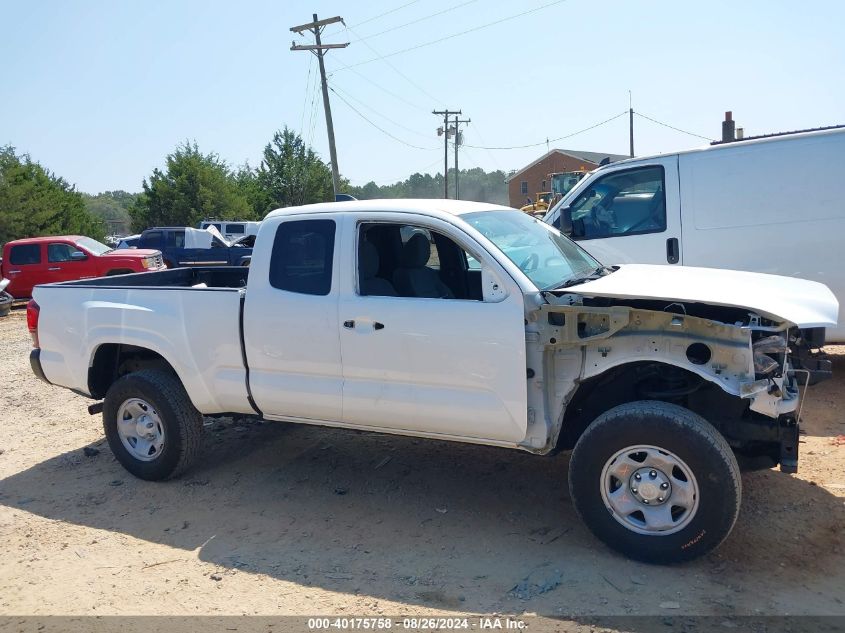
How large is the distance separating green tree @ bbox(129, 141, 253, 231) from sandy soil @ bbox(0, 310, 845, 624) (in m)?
41.1

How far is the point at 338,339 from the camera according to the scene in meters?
4.55

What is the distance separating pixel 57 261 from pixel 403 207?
17359 mm

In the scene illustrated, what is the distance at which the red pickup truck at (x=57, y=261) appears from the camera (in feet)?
61.1

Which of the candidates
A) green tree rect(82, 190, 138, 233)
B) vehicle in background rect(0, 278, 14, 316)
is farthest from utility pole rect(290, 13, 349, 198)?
green tree rect(82, 190, 138, 233)

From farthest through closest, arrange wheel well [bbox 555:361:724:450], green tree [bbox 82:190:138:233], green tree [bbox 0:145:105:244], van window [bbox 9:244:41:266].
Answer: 1. green tree [bbox 82:190:138:233]
2. green tree [bbox 0:145:105:244]
3. van window [bbox 9:244:41:266]
4. wheel well [bbox 555:361:724:450]

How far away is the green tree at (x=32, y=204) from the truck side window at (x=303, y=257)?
3460 cm

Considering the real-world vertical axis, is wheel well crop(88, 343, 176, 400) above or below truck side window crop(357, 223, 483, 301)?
below

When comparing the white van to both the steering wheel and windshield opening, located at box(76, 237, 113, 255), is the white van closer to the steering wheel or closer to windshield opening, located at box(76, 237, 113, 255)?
the steering wheel

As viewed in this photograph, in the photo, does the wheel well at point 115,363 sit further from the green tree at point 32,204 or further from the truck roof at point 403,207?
the green tree at point 32,204

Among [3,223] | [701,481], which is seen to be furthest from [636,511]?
[3,223]

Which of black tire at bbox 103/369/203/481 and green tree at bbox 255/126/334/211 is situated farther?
green tree at bbox 255/126/334/211

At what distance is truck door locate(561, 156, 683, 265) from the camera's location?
6.77 meters

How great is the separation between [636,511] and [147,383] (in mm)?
3550

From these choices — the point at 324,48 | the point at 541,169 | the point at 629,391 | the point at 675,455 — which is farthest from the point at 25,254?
the point at 541,169
